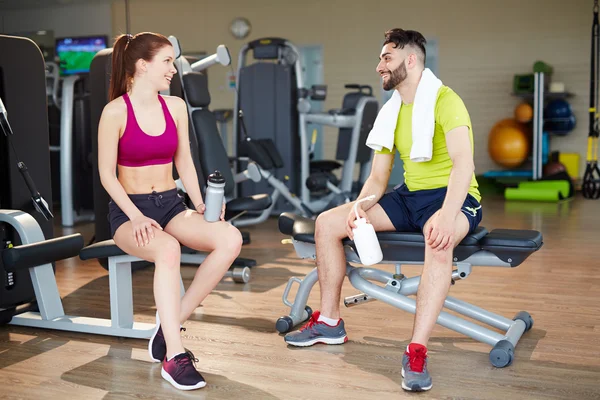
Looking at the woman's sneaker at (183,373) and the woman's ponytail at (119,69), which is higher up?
the woman's ponytail at (119,69)

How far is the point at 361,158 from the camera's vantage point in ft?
20.7

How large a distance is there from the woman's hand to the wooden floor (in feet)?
1.43

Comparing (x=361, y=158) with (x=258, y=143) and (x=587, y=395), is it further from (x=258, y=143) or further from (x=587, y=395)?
(x=587, y=395)

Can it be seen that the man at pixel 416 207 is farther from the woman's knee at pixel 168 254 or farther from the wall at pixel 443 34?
the wall at pixel 443 34

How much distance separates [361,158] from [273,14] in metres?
4.45

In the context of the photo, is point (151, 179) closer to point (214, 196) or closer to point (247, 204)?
point (214, 196)

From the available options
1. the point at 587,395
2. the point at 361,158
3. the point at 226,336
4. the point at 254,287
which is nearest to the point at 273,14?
the point at 361,158

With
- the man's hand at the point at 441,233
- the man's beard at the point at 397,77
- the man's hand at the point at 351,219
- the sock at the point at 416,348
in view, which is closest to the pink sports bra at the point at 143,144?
the man's hand at the point at 351,219

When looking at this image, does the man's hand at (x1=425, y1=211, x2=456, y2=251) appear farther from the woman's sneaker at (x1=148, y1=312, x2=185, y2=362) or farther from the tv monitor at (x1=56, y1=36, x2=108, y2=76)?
the tv monitor at (x1=56, y1=36, x2=108, y2=76)

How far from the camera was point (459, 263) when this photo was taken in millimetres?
2451

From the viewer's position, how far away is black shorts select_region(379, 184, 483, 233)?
2.43m

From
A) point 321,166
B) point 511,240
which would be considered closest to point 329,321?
point 511,240

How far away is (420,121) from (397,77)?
7.5 inches

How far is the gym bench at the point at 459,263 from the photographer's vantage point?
2369mm
